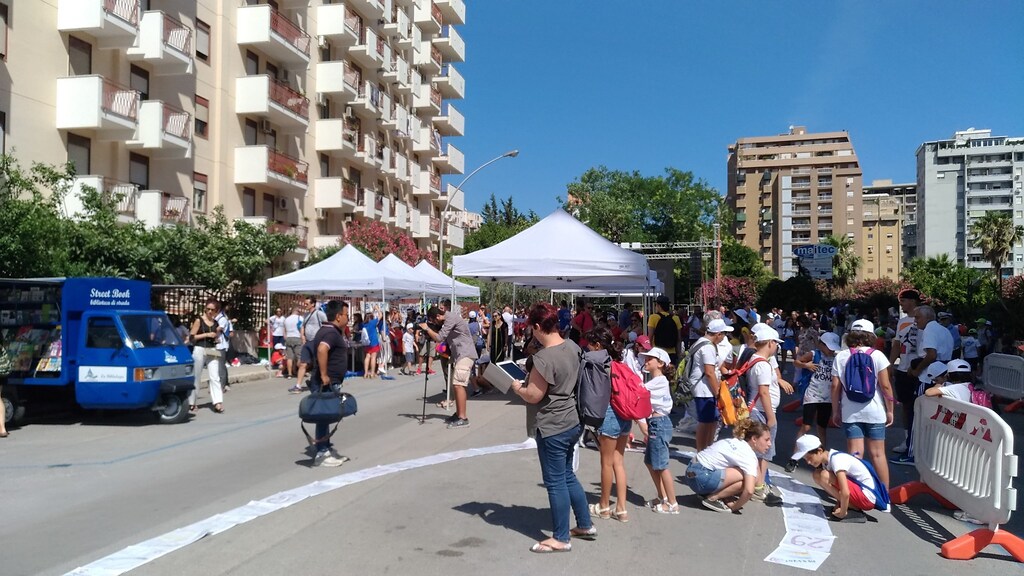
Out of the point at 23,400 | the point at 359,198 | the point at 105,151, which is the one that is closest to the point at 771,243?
the point at 359,198

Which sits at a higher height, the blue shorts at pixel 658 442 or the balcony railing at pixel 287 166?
the balcony railing at pixel 287 166

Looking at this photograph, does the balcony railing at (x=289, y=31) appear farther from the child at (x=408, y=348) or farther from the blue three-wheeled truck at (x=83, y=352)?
the blue three-wheeled truck at (x=83, y=352)

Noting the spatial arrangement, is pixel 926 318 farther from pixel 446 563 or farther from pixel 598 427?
pixel 446 563

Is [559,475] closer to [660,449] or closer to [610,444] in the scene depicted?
[610,444]

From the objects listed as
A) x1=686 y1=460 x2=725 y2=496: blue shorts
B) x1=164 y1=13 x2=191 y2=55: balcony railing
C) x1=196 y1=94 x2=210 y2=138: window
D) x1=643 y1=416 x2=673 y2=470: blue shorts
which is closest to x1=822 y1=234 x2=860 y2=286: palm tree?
x1=196 y1=94 x2=210 y2=138: window

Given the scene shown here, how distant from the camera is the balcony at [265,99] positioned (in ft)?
94.3

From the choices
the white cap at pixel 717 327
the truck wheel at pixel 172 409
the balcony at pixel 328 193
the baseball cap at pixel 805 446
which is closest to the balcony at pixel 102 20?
the balcony at pixel 328 193

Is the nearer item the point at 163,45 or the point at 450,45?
the point at 163,45

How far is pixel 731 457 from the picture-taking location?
22.2 ft

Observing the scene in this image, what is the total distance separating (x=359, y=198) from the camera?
1474 inches

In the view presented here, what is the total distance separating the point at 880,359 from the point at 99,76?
2072cm

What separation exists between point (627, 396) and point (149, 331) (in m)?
8.42

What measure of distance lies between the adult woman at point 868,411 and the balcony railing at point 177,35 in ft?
73.0

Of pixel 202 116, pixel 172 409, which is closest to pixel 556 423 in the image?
pixel 172 409
